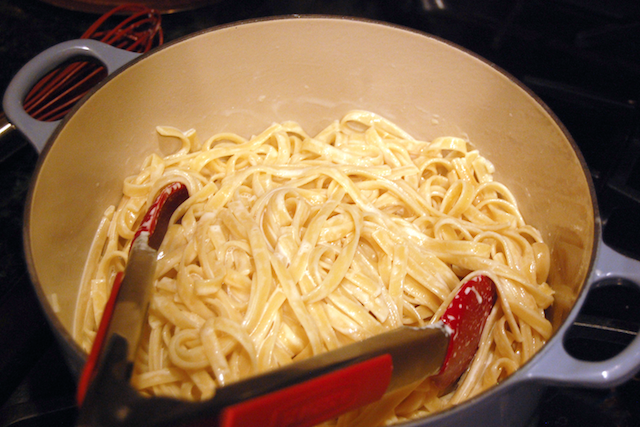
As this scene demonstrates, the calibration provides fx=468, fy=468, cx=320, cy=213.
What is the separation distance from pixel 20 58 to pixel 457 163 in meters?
2.41

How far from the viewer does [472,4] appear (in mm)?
2742

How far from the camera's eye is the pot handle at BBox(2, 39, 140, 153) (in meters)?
1.60

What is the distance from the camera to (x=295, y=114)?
7.95ft

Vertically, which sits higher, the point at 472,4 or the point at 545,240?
the point at 472,4

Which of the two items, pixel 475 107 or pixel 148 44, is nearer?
pixel 475 107

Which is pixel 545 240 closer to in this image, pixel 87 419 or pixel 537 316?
pixel 537 316

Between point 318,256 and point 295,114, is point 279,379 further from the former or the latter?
point 295,114

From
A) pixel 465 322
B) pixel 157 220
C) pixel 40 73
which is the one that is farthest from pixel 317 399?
pixel 40 73

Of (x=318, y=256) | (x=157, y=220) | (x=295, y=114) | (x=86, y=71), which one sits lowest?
(x=318, y=256)

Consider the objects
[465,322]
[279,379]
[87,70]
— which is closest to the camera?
[279,379]

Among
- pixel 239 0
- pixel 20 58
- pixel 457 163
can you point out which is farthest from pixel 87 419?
pixel 239 0

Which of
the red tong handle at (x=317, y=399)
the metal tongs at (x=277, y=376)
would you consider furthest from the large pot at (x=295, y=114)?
the red tong handle at (x=317, y=399)

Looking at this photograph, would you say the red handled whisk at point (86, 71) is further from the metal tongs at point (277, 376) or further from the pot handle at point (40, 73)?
the metal tongs at point (277, 376)

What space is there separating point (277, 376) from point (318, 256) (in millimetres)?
856
